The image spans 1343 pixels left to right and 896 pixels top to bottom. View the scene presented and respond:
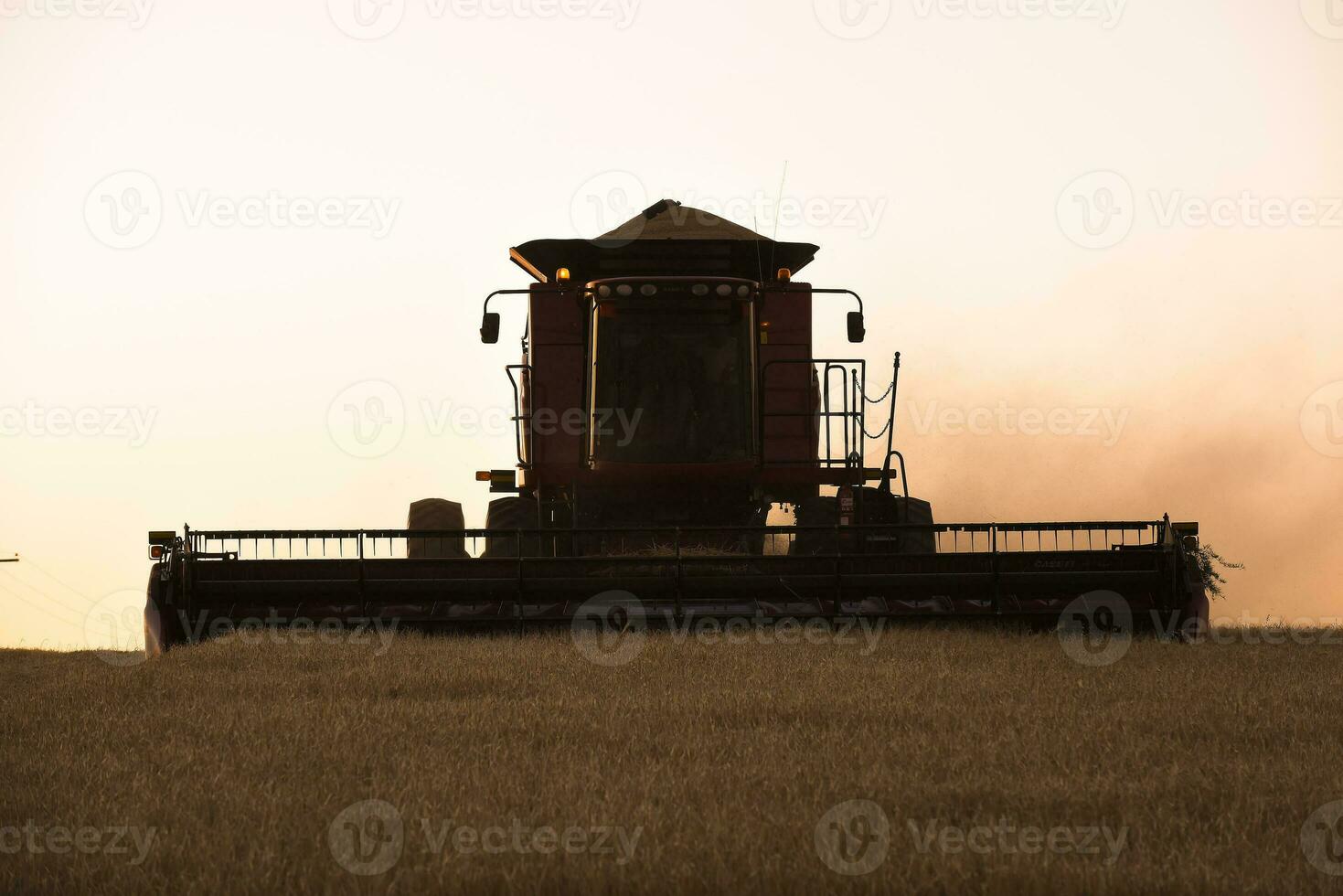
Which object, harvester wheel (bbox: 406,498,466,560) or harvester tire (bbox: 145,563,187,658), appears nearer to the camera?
harvester tire (bbox: 145,563,187,658)

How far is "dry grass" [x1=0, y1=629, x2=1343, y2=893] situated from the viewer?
164 inches

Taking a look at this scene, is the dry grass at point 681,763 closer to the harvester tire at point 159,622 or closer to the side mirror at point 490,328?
the harvester tire at point 159,622

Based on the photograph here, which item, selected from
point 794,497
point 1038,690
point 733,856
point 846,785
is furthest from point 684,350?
point 733,856

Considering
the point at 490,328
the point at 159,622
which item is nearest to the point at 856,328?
the point at 490,328

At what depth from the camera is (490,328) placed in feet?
39.8

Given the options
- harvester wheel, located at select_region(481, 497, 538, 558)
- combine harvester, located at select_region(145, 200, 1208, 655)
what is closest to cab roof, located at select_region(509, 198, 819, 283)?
combine harvester, located at select_region(145, 200, 1208, 655)


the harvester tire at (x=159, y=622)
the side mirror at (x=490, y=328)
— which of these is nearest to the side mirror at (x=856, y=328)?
the side mirror at (x=490, y=328)

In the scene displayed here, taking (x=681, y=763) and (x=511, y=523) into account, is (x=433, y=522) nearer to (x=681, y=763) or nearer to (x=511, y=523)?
(x=511, y=523)

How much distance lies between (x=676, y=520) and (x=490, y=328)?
7.72ft

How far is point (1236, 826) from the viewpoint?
4.63m

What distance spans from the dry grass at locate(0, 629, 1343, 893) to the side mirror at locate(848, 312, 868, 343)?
3.74m

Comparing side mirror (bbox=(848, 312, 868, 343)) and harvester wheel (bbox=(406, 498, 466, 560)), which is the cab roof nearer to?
side mirror (bbox=(848, 312, 868, 343))

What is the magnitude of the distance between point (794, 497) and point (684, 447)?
4.31 feet

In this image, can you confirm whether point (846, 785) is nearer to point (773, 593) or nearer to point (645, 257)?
point (773, 593)
